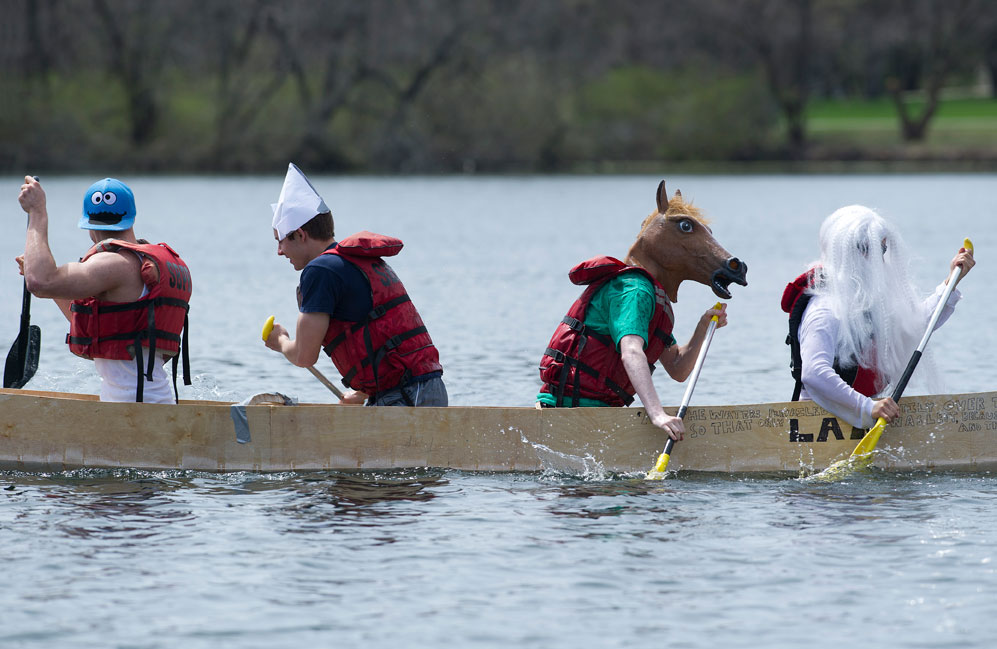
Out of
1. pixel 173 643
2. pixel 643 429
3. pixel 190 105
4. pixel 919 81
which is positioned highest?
pixel 919 81

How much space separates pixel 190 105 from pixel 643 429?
5219 cm

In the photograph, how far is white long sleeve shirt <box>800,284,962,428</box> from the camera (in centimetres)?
815

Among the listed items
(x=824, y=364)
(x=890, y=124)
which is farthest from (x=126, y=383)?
(x=890, y=124)

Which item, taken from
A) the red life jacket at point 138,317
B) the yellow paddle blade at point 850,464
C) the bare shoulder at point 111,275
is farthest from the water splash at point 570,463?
the bare shoulder at point 111,275

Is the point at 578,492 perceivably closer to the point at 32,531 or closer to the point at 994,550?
the point at 994,550

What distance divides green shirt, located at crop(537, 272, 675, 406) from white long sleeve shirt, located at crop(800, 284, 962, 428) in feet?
3.10

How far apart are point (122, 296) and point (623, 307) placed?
292 centimetres

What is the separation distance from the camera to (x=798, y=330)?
8.39 metres

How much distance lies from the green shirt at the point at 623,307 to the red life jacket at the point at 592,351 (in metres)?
0.04

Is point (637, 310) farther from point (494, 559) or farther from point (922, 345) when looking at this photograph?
point (922, 345)

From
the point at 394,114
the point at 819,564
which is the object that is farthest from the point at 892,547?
the point at 394,114

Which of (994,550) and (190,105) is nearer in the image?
(994,550)

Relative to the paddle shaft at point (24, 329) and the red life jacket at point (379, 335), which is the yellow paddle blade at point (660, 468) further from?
the paddle shaft at point (24, 329)

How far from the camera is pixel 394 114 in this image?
56844mm
